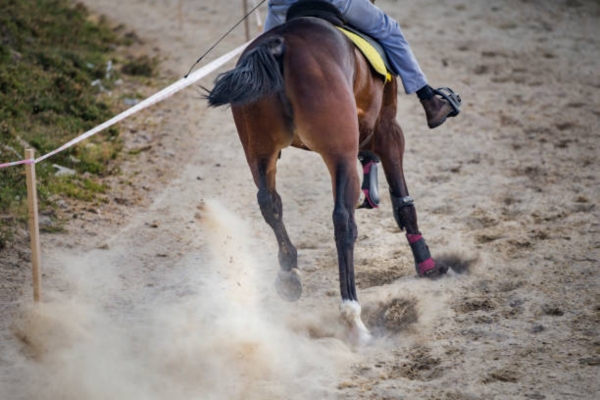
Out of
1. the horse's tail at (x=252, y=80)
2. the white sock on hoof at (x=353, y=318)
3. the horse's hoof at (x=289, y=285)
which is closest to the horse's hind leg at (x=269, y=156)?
the horse's hoof at (x=289, y=285)

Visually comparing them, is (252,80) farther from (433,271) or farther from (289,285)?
(433,271)

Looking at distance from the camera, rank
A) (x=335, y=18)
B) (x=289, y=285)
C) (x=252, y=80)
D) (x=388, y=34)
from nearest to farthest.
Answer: (x=252, y=80) < (x=289, y=285) < (x=335, y=18) < (x=388, y=34)

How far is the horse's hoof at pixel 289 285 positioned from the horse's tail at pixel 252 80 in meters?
1.27

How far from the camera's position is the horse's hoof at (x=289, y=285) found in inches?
200

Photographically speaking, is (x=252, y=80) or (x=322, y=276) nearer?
(x=252, y=80)

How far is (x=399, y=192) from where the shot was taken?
5836 mm

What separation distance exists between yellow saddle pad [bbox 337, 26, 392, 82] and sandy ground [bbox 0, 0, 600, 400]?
1.58 metres

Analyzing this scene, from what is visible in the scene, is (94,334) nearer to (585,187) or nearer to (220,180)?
(220,180)

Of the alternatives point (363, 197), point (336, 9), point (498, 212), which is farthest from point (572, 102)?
point (336, 9)

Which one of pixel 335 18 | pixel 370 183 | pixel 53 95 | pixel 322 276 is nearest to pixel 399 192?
pixel 370 183

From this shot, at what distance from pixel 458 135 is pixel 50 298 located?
17.5ft

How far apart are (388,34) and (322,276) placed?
1.90 metres

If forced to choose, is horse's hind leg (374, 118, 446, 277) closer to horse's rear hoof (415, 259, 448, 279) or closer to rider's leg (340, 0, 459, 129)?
horse's rear hoof (415, 259, 448, 279)

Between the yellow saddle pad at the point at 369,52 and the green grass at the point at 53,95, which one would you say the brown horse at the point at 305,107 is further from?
the green grass at the point at 53,95
